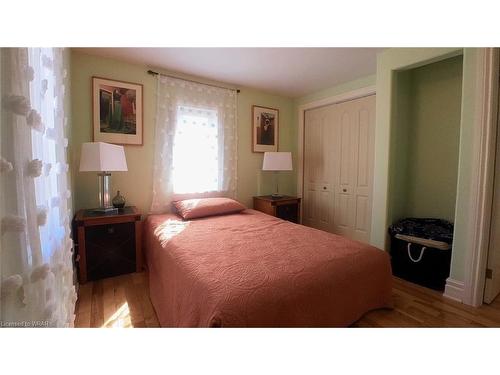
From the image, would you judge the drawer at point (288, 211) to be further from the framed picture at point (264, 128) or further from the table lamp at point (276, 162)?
the framed picture at point (264, 128)

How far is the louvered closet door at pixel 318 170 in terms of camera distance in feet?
11.3

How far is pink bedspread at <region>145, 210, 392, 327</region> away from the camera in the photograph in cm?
104

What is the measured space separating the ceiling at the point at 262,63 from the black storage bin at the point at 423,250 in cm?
187

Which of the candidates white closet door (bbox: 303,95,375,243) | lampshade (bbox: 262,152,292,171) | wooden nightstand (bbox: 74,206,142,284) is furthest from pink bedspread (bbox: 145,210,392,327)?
white closet door (bbox: 303,95,375,243)

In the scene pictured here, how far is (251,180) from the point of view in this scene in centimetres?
350

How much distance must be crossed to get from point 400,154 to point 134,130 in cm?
305

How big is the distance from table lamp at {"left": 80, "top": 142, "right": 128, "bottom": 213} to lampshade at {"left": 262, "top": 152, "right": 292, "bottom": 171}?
185 cm

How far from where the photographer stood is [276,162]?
10.6ft

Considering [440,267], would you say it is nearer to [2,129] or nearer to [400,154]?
[400,154]

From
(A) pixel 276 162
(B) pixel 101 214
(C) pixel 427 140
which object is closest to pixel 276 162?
(A) pixel 276 162

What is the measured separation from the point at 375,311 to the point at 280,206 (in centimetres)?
174

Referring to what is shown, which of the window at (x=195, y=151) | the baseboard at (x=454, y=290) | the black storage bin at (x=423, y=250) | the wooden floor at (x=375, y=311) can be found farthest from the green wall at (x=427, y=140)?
the window at (x=195, y=151)
